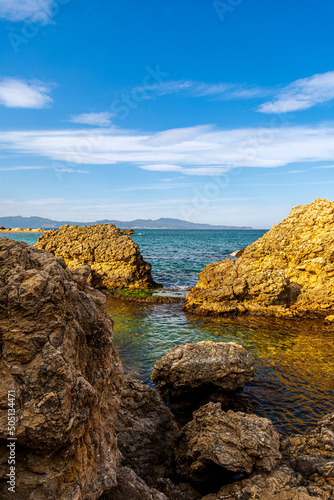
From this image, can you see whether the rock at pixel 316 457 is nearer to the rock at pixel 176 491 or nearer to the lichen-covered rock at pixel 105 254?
the rock at pixel 176 491

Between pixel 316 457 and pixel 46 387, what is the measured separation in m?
7.09

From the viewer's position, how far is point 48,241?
4372cm

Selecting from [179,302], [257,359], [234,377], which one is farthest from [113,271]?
[234,377]

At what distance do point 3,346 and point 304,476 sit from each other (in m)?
7.50

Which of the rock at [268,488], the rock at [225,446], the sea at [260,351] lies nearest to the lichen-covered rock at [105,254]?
the sea at [260,351]

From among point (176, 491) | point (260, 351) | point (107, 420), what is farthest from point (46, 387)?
point (260, 351)

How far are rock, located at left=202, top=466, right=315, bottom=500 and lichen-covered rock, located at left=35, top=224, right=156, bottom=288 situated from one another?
98.0 ft

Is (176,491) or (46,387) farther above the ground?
(46,387)

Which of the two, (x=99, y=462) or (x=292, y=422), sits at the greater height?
(x=99, y=462)

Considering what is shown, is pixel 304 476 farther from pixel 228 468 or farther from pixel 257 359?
pixel 257 359

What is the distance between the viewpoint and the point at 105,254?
39.2m

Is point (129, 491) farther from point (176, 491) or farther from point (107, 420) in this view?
point (176, 491)

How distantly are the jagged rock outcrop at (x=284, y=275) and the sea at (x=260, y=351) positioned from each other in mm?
1851

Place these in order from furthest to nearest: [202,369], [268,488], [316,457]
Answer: [202,369] < [316,457] < [268,488]
